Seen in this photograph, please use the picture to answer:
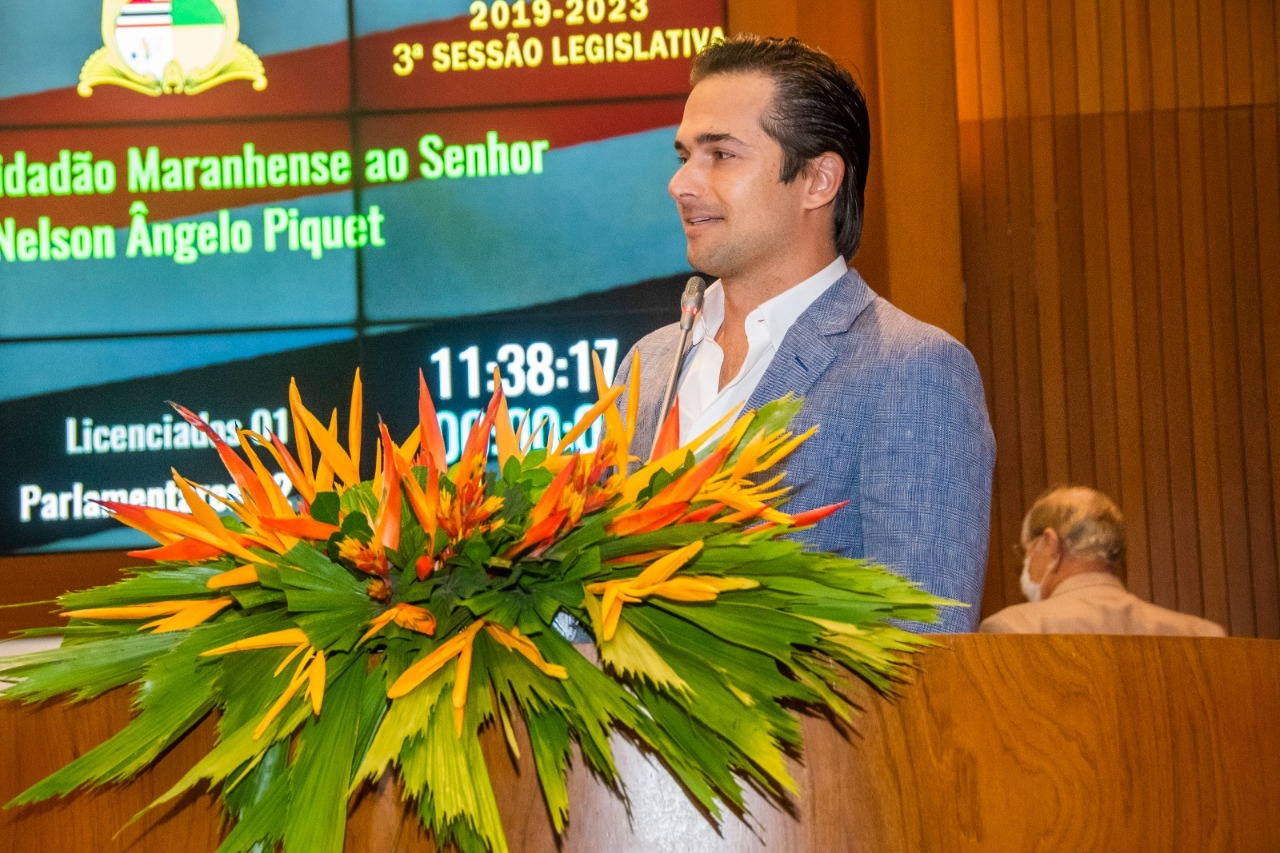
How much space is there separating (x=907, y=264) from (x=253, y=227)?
5.36 feet

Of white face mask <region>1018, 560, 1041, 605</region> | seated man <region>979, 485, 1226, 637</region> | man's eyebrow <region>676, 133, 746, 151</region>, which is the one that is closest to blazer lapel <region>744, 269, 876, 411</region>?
man's eyebrow <region>676, 133, 746, 151</region>

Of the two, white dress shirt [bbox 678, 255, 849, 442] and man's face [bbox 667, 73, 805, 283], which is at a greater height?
man's face [bbox 667, 73, 805, 283]

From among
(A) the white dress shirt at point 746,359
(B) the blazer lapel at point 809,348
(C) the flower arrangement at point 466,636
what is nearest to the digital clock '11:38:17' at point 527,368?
(A) the white dress shirt at point 746,359

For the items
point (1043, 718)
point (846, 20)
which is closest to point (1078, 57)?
point (846, 20)

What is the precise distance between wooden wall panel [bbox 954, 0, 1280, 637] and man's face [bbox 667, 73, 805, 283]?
7.67ft

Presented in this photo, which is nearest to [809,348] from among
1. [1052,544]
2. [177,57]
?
[1052,544]

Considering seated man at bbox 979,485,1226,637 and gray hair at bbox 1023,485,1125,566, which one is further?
gray hair at bbox 1023,485,1125,566

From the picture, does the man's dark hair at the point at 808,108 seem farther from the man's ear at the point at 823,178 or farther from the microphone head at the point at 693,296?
the microphone head at the point at 693,296

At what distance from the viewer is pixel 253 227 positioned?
337cm

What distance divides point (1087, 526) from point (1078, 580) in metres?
0.12

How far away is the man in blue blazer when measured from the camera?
1.33 metres

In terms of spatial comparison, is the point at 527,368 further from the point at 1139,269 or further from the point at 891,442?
the point at 891,442

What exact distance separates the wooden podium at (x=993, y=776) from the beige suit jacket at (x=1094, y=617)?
208 centimetres

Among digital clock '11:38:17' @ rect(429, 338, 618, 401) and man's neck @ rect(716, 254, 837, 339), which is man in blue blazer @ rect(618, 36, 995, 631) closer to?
man's neck @ rect(716, 254, 837, 339)
